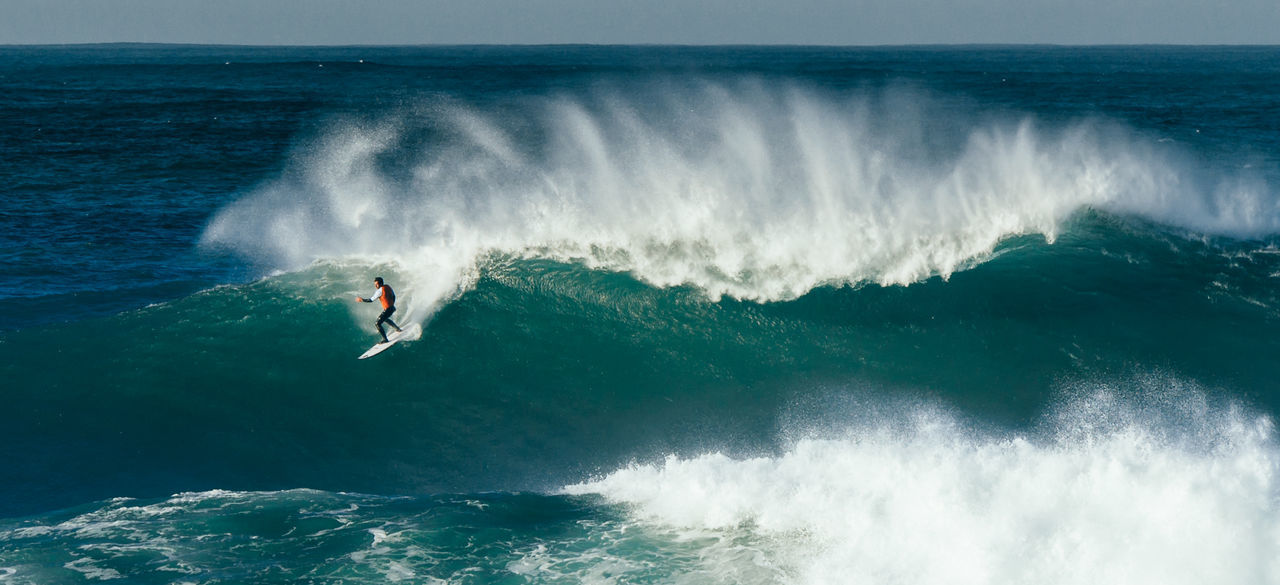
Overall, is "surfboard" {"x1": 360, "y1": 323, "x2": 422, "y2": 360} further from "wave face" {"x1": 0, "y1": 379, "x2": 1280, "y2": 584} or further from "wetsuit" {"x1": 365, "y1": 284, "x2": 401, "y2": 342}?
"wave face" {"x1": 0, "y1": 379, "x2": 1280, "y2": 584}

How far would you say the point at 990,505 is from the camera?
8.52m

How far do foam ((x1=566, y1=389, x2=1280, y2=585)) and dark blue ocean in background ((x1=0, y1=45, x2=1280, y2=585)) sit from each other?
0.03 m

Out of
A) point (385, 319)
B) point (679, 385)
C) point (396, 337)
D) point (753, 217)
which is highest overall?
point (753, 217)

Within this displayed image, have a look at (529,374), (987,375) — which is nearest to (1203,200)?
(987,375)

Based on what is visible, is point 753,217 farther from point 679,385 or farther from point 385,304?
point 385,304

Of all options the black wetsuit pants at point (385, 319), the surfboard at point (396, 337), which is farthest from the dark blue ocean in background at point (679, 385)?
the black wetsuit pants at point (385, 319)

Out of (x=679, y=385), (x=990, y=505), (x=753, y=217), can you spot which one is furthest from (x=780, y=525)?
(x=753, y=217)

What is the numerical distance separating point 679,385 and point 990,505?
14.7 feet

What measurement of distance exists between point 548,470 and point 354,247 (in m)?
8.10

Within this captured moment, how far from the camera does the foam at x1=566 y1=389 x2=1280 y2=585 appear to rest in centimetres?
786

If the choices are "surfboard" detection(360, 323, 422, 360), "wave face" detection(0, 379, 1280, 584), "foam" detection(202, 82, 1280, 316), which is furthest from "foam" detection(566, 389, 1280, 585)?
"foam" detection(202, 82, 1280, 316)

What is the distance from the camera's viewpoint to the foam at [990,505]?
786cm

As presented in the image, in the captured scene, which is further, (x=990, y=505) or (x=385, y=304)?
(x=385, y=304)

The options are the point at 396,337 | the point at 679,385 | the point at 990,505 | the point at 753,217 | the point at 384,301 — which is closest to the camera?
the point at 990,505
